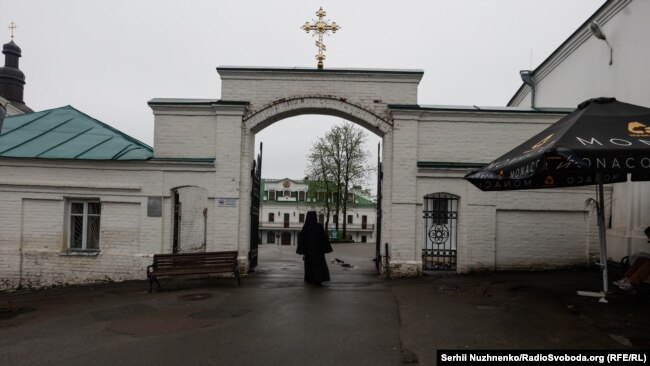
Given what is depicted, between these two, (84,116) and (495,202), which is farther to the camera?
(84,116)

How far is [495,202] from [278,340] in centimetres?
717

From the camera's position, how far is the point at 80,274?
39.3ft

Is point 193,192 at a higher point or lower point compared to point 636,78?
lower

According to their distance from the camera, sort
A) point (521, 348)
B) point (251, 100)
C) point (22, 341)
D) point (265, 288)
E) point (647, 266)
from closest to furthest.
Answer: point (521, 348) → point (22, 341) → point (647, 266) → point (265, 288) → point (251, 100)

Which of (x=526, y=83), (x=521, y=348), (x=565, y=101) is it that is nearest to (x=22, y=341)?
(x=521, y=348)

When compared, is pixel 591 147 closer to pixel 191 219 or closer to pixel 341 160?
pixel 191 219

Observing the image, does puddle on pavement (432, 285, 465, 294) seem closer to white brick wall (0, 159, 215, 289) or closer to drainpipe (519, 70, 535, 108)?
white brick wall (0, 159, 215, 289)

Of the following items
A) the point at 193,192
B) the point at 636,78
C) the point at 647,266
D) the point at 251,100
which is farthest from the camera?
the point at 193,192

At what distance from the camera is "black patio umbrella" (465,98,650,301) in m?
6.25

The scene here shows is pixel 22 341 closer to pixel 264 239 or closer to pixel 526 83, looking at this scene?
pixel 526 83

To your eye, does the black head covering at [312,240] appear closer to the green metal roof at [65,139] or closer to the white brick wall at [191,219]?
the green metal roof at [65,139]

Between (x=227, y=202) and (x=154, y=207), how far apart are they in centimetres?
183

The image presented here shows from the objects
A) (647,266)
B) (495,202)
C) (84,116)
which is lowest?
(647,266)

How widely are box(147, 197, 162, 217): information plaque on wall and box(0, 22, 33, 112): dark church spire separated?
107ft
